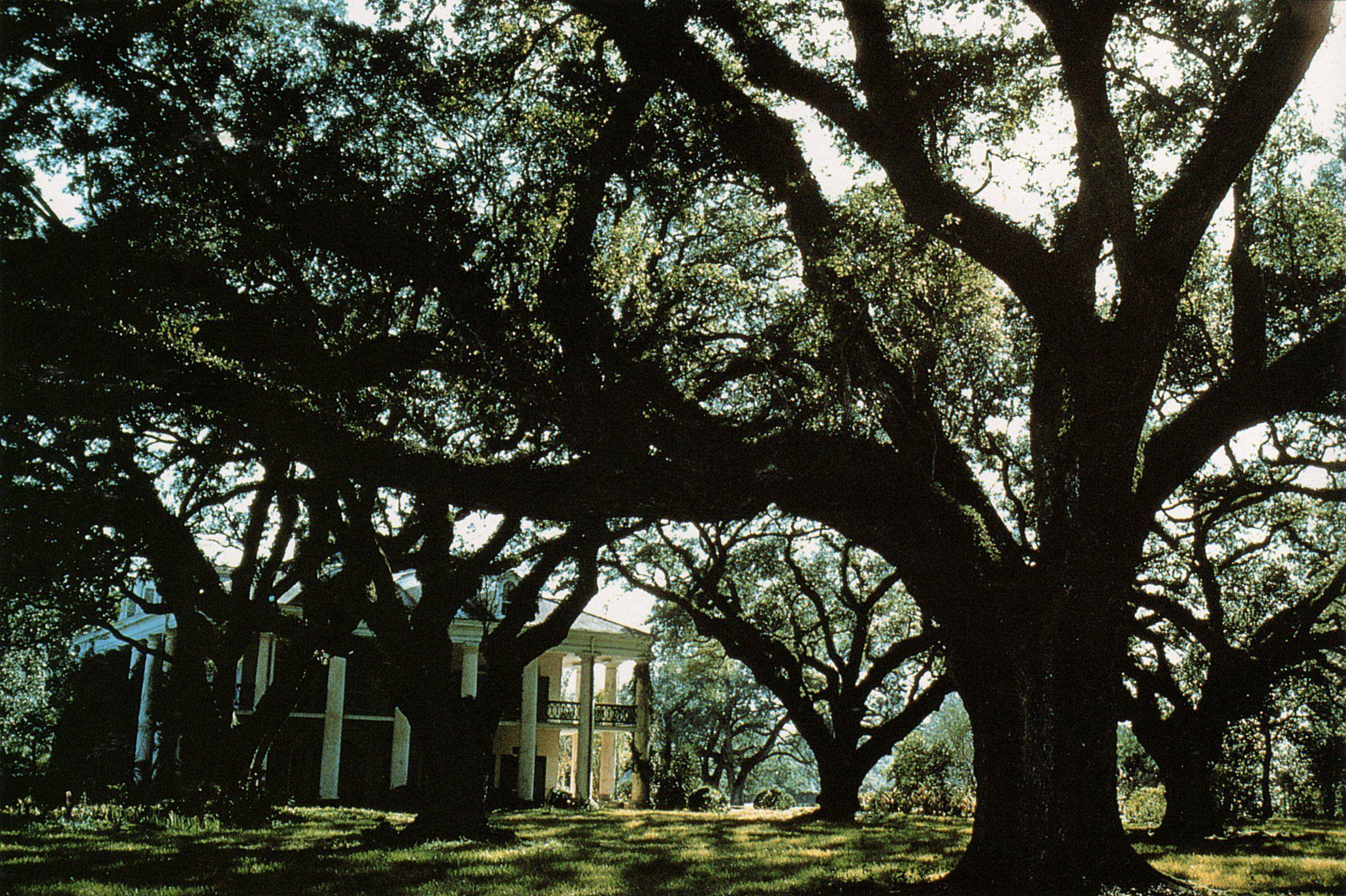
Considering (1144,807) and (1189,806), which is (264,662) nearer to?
(1189,806)

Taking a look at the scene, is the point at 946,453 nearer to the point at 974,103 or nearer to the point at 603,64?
the point at 974,103

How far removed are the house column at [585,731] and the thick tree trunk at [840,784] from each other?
36.6 feet

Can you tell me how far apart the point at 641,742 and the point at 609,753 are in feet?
18.7

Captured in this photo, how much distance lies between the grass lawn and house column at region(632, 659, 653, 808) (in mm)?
11744

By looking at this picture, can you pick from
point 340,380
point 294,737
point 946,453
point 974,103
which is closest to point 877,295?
point 946,453

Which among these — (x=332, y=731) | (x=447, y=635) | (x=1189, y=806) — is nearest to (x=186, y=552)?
(x=447, y=635)

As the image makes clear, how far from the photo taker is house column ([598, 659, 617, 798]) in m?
35.1

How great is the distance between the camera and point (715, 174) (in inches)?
404

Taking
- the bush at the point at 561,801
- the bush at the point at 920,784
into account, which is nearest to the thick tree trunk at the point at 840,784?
the bush at the point at 920,784

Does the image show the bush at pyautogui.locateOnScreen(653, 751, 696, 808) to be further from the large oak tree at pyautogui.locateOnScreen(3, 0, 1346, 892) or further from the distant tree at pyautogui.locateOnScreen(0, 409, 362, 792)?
the large oak tree at pyautogui.locateOnScreen(3, 0, 1346, 892)

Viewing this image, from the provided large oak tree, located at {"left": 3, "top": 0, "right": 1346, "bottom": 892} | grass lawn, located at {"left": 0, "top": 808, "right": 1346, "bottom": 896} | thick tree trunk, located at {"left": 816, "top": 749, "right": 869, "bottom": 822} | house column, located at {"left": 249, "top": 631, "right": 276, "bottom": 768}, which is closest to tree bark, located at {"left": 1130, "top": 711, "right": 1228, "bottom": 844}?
grass lawn, located at {"left": 0, "top": 808, "right": 1346, "bottom": 896}

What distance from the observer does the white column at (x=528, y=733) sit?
28969mm

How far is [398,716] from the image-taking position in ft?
98.0

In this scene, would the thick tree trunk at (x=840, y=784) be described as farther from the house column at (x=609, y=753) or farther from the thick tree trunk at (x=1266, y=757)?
the house column at (x=609, y=753)
